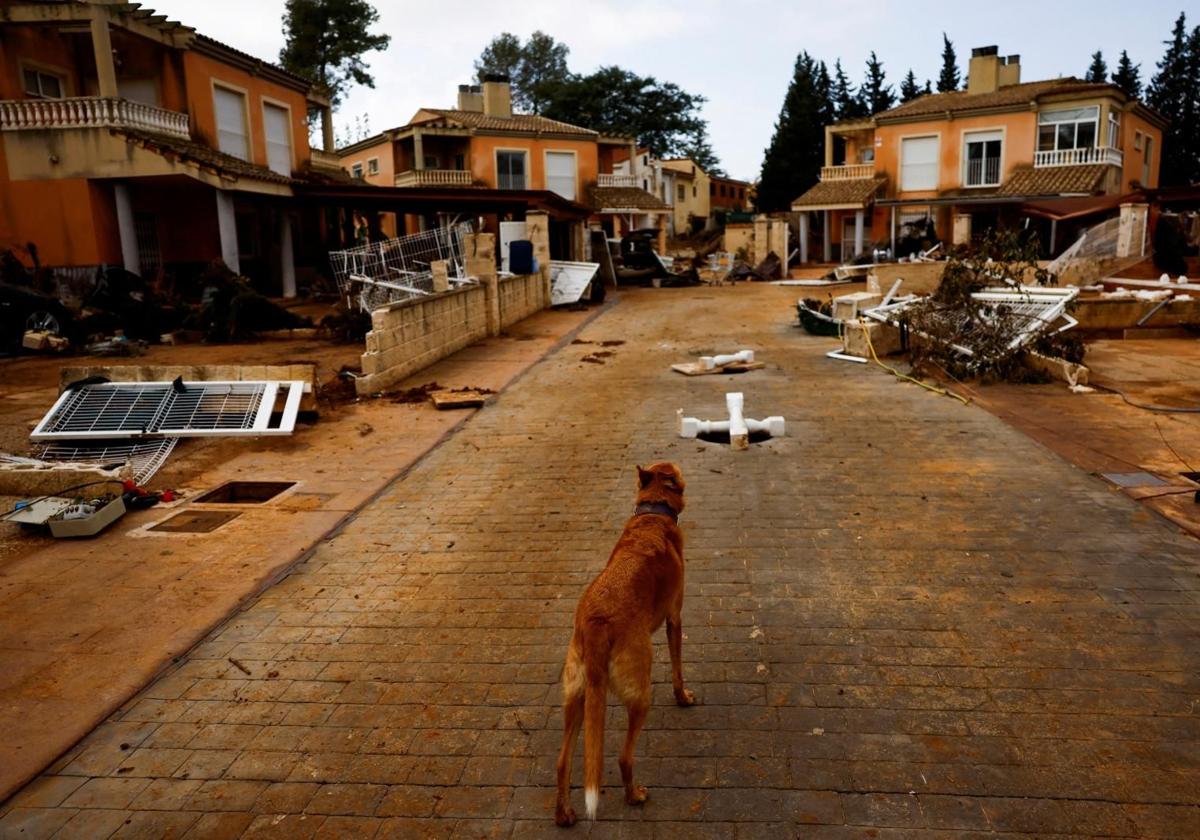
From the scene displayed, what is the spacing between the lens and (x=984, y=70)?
128ft

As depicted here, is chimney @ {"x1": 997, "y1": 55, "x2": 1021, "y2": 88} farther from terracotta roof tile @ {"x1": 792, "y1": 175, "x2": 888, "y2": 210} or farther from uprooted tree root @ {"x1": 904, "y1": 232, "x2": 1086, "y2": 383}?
uprooted tree root @ {"x1": 904, "y1": 232, "x2": 1086, "y2": 383}

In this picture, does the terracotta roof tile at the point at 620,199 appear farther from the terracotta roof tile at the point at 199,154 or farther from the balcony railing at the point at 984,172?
the terracotta roof tile at the point at 199,154

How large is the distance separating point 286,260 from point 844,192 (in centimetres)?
2601

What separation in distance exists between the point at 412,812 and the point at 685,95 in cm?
6606

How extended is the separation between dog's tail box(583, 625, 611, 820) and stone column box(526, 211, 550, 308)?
21.2 metres

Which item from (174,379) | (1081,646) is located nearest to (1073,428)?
(1081,646)

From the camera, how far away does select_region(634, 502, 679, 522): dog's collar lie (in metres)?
4.07

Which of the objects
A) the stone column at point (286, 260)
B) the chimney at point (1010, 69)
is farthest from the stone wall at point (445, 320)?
the chimney at point (1010, 69)

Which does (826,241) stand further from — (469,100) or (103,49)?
(103,49)

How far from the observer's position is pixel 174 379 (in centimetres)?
1009

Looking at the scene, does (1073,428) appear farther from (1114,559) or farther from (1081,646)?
(1081,646)

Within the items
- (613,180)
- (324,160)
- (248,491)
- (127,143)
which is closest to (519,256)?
(127,143)

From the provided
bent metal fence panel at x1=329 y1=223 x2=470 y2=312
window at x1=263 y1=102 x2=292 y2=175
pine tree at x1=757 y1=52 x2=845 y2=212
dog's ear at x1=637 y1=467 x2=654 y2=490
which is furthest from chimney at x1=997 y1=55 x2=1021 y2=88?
dog's ear at x1=637 y1=467 x2=654 y2=490

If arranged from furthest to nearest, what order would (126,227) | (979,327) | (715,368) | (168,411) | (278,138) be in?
1. (278,138)
2. (126,227)
3. (715,368)
4. (979,327)
5. (168,411)
